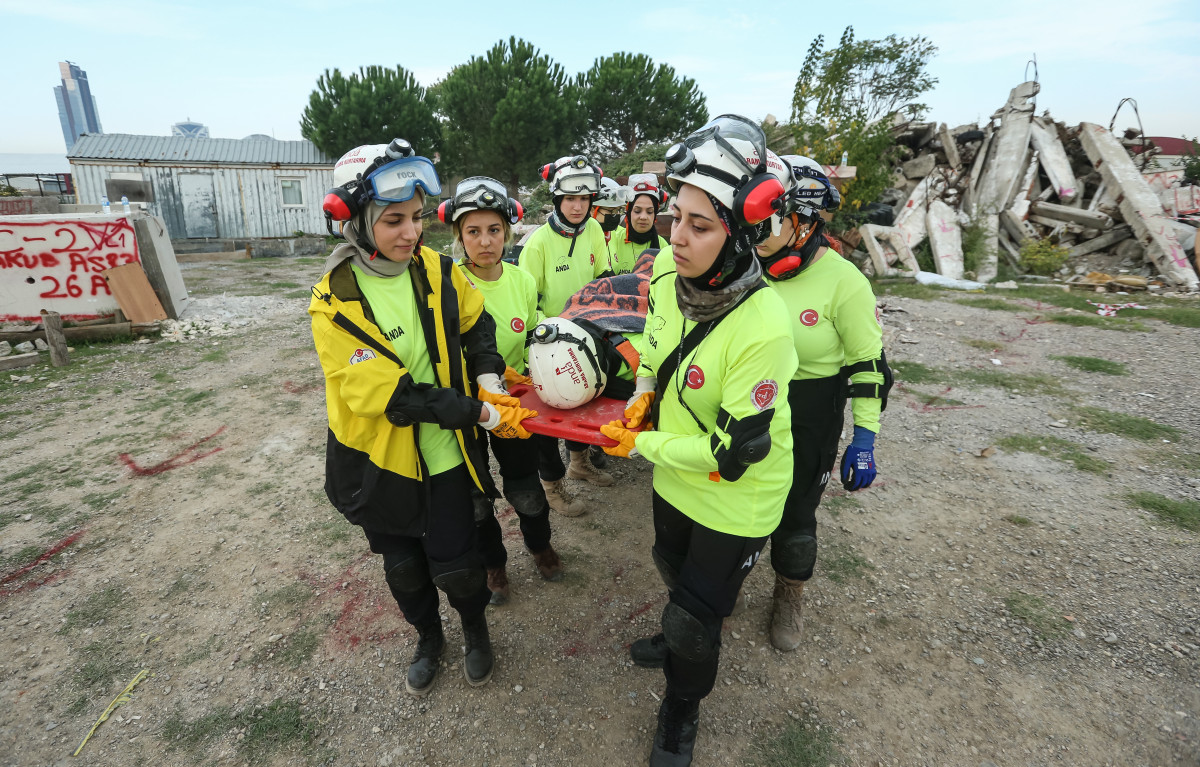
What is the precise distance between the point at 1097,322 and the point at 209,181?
26.9 meters

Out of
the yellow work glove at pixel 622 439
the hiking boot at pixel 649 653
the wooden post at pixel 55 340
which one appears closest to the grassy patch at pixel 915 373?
the hiking boot at pixel 649 653

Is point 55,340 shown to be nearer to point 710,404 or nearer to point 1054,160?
point 710,404

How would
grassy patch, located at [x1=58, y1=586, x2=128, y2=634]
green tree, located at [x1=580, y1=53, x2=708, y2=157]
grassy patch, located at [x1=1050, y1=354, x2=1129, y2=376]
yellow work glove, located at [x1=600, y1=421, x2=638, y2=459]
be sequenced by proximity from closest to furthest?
yellow work glove, located at [x1=600, y1=421, x2=638, y2=459] → grassy patch, located at [x1=58, y1=586, x2=128, y2=634] → grassy patch, located at [x1=1050, y1=354, x2=1129, y2=376] → green tree, located at [x1=580, y1=53, x2=708, y2=157]

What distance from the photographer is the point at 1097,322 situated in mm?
9234

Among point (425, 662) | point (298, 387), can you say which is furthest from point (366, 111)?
point (425, 662)

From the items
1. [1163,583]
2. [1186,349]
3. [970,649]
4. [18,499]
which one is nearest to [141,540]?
[18,499]

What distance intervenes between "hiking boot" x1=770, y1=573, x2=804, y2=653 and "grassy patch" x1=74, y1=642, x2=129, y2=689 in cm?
373

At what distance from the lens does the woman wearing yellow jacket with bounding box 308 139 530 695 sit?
2.32 metres

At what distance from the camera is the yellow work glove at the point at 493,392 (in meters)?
2.87

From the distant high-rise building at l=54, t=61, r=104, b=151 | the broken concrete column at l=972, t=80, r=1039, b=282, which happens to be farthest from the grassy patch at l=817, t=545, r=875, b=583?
the distant high-rise building at l=54, t=61, r=104, b=151

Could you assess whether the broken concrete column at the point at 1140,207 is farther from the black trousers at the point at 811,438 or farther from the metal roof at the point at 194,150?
the metal roof at the point at 194,150

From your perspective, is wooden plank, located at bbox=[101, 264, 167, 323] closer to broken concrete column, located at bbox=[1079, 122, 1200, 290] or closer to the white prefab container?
the white prefab container

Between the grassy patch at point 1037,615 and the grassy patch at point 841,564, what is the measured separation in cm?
82

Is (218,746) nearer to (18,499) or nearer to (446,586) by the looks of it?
(446,586)
